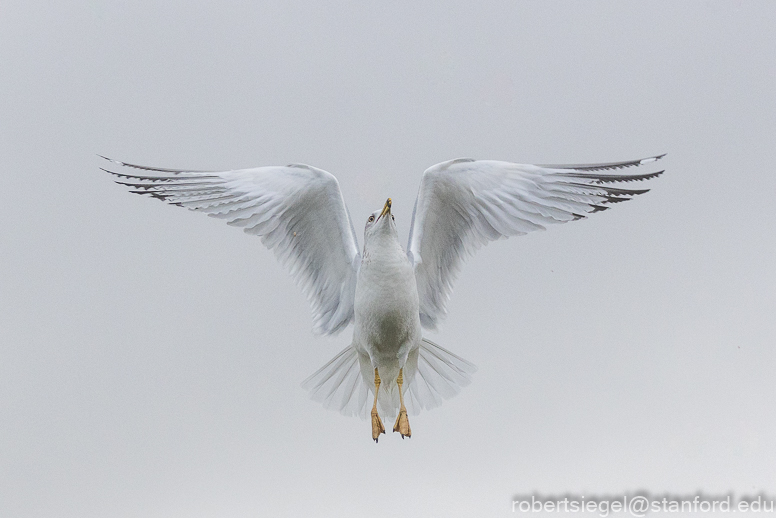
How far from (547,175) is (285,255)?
2132 millimetres

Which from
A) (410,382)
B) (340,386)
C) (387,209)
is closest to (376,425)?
(410,382)

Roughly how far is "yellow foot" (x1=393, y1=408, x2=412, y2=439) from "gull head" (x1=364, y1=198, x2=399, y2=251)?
1331 mm

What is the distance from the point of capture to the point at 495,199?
6.71 m

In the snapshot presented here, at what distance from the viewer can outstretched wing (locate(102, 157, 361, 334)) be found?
6598 mm

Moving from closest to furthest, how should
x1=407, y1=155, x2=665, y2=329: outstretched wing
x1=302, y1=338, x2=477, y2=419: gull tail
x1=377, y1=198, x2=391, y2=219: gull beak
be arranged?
x1=377, y1=198, x2=391, y2=219: gull beak
x1=407, y1=155, x2=665, y2=329: outstretched wing
x1=302, y1=338, x2=477, y2=419: gull tail

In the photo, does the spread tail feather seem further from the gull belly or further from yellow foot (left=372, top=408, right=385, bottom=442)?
the gull belly

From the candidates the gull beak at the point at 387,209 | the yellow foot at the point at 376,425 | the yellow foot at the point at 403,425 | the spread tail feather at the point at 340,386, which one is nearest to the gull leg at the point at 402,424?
the yellow foot at the point at 403,425

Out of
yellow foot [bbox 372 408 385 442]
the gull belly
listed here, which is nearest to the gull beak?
the gull belly

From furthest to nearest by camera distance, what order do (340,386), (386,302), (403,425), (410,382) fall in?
(340,386)
(410,382)
(403,425)
(386,302)

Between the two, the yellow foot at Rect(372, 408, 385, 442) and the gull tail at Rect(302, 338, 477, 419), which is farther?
the gull tail at Rect(302, 338, 477, 419)

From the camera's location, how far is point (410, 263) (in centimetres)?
660

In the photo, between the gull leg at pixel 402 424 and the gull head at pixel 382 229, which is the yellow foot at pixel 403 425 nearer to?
the gull leg at pixel 402 424

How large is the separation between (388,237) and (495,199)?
0.98 m

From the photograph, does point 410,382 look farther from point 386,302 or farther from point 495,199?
point 495,199
